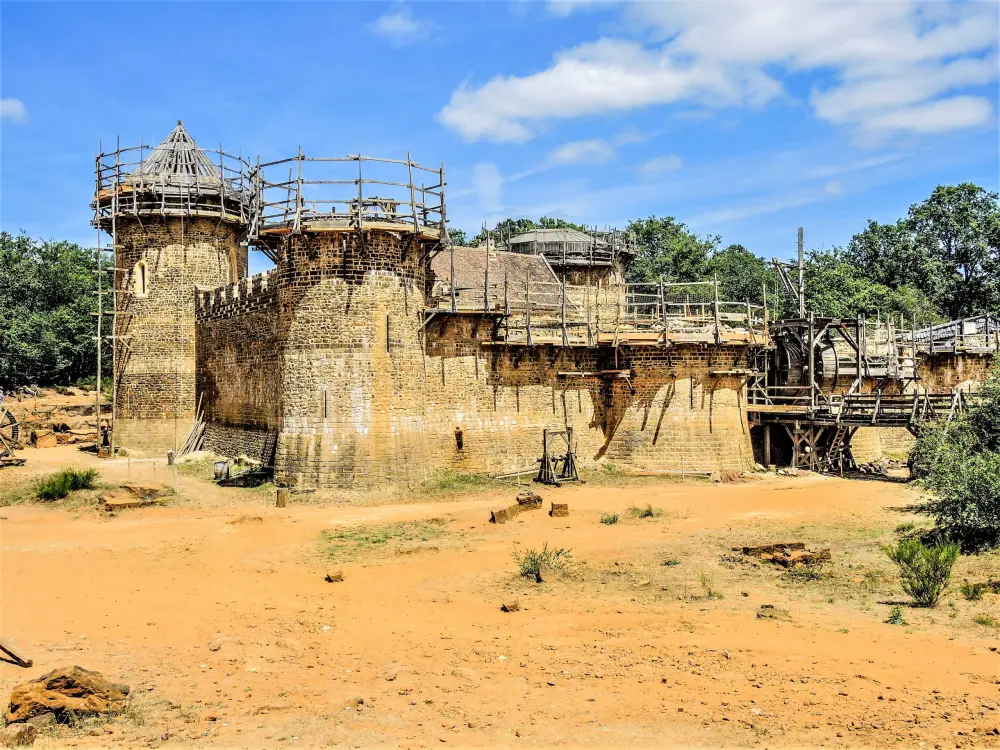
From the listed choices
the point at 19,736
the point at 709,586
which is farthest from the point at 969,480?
the point at 19,736

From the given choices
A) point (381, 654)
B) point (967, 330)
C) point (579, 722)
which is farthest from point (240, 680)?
point (967, 330)

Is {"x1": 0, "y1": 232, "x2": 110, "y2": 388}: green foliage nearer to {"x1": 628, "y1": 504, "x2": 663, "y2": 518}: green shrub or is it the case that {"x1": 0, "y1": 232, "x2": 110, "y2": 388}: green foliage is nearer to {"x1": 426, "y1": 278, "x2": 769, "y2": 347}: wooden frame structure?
{"x1": 426, "y1": 278, "x2": 769, "y2": 347}: wooden frame structure

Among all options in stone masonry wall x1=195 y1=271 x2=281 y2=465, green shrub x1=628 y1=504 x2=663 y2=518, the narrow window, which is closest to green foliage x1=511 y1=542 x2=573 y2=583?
green shrub x1=628 y1=504 x2=663 y2=518

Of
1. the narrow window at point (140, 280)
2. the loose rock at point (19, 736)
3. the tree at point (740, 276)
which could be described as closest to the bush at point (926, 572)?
the loose rock at point (19, 736)

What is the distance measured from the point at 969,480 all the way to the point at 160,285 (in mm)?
24512

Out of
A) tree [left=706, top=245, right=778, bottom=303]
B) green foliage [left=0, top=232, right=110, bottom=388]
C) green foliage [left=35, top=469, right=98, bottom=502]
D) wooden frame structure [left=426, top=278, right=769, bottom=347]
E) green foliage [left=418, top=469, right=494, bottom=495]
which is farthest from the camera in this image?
tree [left=706, top=245, right=778, bottom=303]

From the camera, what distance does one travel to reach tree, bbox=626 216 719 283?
182ft

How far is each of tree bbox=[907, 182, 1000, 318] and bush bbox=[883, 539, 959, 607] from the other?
50.2m

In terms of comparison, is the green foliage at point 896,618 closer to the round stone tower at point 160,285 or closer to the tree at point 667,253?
the round stone tower at point 160,285

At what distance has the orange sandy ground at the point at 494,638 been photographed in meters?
8.10

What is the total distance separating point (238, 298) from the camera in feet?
84.6

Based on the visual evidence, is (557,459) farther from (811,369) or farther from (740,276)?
(740,276)

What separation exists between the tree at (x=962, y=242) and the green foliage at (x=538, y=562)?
50777mm

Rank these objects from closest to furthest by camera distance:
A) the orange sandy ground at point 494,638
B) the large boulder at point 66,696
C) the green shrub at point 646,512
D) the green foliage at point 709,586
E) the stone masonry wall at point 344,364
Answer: the orange sandy ground at point 494,638
the large boulder at point 66,696
the green foliage at point 709,586
the green shrub at point 646,512
the stone masonry wall at point 344,364
